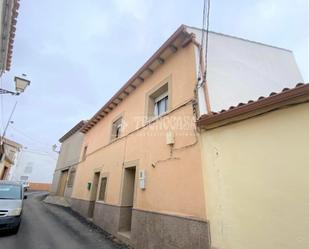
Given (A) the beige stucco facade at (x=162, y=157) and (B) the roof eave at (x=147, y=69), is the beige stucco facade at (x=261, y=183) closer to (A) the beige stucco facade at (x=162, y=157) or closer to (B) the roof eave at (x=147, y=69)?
(A) the beige stucco facade at (x=162, y=157)

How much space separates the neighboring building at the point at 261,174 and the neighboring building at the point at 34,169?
133ft

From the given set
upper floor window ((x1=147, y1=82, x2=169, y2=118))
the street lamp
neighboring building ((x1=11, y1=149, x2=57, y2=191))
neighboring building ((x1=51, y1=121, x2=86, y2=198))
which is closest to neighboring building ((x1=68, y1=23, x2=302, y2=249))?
upper floor window ((x1=147, y1=82, x2=169, y2=118))

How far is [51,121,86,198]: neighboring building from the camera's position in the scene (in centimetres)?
1571

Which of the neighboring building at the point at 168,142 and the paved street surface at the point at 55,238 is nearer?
the neighboring building at the point at 168,142

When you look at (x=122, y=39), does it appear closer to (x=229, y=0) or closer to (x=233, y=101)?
(x=229, y=0)

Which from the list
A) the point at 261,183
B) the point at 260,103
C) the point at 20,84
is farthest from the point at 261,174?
the point at 20,84

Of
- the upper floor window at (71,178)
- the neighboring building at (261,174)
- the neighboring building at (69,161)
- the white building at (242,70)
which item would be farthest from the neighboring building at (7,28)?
the upper floor window at (71,178)

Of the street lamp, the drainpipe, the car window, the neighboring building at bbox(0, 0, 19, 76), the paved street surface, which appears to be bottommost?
the paved street surface

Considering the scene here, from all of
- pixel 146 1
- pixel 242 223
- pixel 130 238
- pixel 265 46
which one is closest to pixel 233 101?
pixel 242 223

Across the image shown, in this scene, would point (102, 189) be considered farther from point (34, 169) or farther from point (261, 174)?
point (34, 169)

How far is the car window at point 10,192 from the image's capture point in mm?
7395

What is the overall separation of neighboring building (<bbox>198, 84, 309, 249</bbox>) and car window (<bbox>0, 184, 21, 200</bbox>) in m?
7.60

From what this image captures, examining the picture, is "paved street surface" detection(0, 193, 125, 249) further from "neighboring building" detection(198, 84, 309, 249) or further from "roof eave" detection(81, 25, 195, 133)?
"roof eave" detection(81, 25, 195, 133)

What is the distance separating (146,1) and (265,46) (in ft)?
16.1
